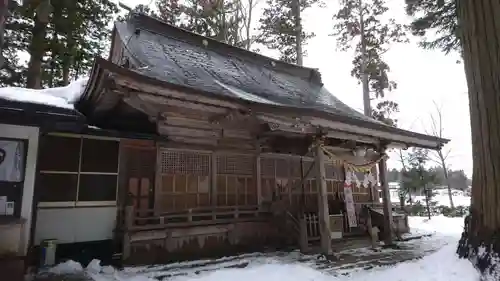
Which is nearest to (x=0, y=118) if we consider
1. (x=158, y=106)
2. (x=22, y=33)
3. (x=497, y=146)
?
(x=158, y=106)

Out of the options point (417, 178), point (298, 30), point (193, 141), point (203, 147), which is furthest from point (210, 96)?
point (417, 178)

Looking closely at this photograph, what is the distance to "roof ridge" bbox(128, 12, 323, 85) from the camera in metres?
9.70

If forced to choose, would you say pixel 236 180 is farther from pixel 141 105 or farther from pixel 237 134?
pixel 141 105

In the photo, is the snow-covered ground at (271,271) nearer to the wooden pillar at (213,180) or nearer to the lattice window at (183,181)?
the lattice window at (183,181)

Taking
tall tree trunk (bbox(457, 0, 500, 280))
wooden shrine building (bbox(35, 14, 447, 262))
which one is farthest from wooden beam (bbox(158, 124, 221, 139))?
tall tree trunk (bbox(457, 0, 500, 280))

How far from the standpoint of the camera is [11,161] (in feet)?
18.0

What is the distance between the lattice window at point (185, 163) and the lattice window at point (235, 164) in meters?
0.39

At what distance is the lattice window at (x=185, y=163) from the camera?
25.3 ft

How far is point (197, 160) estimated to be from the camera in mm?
8211

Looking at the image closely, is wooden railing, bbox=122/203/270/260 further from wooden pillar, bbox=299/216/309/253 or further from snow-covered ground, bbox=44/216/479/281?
wooden pillar, bbox=299/216/309/253

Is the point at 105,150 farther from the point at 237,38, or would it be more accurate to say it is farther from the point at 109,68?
the point at 237,38

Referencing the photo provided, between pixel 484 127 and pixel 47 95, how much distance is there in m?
8.15

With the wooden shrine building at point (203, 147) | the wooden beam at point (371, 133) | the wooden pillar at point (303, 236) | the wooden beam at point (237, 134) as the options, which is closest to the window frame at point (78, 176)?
the wooden shrine building at point (203, 147)

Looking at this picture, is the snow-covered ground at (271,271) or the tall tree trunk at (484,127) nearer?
the tall tree trunk at (484,127)
